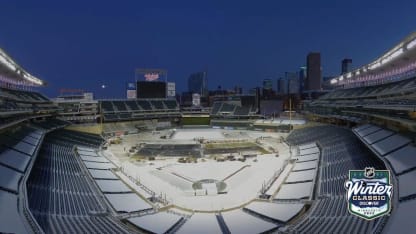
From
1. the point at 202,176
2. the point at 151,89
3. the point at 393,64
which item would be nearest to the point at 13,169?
the point at 202,176

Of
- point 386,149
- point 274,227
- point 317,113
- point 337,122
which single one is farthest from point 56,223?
point 317,113

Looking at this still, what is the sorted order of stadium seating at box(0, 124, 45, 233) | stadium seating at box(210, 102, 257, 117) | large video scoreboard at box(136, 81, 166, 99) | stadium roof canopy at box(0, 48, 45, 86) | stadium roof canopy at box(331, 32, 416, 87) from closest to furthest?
stadium seating at box(0, 124, 45, 233) < stadium roof canopy at box(331, 32, 416, 87) < stadium roof canopy at box(0, 48, 45, 86) < large video scoreboard at box(136, 81, 166, 99) < stadium seating at box(210, 102, 257, 117)

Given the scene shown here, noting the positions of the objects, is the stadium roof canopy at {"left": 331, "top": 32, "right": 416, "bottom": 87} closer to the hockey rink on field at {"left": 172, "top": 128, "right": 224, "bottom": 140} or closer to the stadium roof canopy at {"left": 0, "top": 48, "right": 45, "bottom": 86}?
the hockey rink on field at {"left": 172, "top": 128, "right": 224, "bottom": 140}

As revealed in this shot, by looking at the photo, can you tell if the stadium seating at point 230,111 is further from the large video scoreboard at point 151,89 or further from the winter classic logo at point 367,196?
the winter classic logo at point 367,196

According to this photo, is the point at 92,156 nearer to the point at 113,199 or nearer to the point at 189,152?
the point at 189,152

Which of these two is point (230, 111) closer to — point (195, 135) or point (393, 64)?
point (195, 135)

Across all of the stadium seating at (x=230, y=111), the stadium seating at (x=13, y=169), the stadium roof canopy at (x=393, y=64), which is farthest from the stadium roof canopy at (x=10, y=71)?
the stadium seating at (x=230, y=111)

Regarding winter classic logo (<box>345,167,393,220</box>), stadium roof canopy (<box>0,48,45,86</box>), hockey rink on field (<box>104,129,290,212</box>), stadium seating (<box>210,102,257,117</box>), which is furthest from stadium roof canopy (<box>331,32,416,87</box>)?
stadium roof canopy (<box>0,48,45,86</box>)

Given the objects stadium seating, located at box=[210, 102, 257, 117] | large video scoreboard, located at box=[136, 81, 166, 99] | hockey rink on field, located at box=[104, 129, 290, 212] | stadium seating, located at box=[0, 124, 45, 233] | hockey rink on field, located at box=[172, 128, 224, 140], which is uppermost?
large video scoreboard, located at box=[136, 81, 166, 99]
